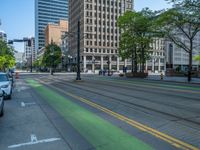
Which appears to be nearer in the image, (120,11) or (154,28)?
(154,28)

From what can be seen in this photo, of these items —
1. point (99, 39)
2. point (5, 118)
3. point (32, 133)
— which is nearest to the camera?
point (32, 133)

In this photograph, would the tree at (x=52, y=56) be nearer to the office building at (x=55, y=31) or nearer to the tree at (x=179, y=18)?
the office building at (x=55, y=31)

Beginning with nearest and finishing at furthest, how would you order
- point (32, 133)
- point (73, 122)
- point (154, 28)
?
point (32, 133), point (73, 122), point (154, 28)

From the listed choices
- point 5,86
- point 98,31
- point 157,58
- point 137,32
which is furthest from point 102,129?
point 157,58

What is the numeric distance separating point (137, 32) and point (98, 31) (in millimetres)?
72036

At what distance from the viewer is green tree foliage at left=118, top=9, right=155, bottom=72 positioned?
4972cm

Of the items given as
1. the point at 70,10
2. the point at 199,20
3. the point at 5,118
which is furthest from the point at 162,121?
the point at 70,10

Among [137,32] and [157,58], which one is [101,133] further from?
[157,58]


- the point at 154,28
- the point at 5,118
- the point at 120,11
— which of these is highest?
the point at 120,11

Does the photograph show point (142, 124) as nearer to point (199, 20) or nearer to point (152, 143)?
point (152, 143)

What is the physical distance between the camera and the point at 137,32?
52000mm

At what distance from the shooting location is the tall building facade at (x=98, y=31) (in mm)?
118938

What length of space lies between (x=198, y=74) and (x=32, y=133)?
4565 centimetres

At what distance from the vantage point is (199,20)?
38.8 meters
